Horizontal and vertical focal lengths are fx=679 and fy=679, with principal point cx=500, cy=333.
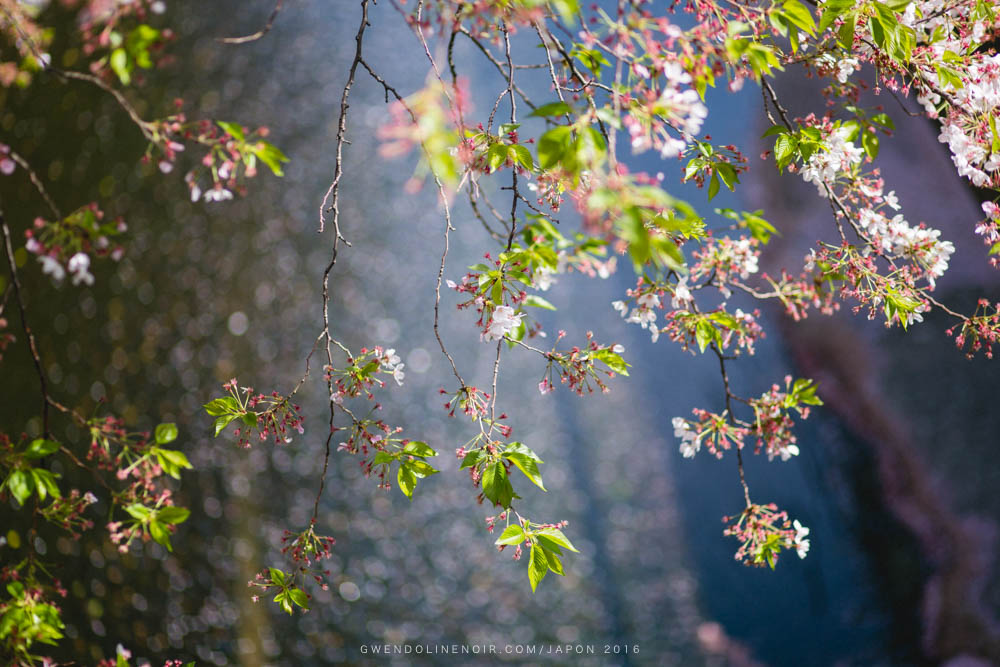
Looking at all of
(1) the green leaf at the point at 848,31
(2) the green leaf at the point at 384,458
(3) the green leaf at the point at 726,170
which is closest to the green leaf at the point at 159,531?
(2) the green leaf at the point at 384,458

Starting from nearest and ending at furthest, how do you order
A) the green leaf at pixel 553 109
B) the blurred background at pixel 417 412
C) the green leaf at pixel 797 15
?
the green leaf at pixel 553 109 → the green leaf at pixel 797 15 → the blurred background at pixel 417 412

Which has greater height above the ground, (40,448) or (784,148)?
(784,148)

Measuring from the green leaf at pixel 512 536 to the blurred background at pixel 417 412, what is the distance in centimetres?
189

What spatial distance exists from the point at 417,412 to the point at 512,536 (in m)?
2.17

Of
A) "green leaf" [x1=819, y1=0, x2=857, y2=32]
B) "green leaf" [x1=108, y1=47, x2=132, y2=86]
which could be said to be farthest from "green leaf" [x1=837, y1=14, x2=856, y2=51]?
"green leaf" [x1=108, y1=47, x2=132, y2=86]

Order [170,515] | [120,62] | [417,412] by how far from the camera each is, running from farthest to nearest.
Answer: [417,412], [170,515], [120,62]

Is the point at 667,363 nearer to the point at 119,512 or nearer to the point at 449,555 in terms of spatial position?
the point at 449,555

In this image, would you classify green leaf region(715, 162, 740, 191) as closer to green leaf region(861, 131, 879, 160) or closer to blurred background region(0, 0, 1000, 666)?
green leaf region(861, 131, 879, 160)

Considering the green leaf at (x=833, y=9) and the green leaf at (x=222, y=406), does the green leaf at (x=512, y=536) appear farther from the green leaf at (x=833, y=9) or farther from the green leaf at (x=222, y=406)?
the green leaf at (x=833, y=9)

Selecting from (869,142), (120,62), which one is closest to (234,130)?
(120,62)

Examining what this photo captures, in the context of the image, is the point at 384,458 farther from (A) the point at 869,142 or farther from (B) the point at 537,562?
(A) the point at 869,142

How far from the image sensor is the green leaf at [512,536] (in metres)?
0.50

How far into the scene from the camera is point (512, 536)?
0.50 meters

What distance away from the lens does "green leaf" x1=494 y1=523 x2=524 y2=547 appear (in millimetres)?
498
